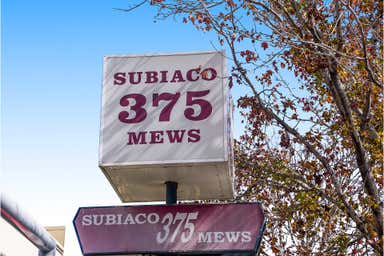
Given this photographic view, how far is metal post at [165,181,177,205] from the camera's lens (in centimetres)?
627

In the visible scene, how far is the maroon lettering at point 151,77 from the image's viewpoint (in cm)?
636

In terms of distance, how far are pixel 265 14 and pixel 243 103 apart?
213 cm

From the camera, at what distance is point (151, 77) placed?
6.39m

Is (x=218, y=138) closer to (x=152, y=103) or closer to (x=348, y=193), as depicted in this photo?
(x=152, y=103)

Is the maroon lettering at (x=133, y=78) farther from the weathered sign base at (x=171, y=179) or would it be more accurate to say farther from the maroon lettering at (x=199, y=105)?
the weathered sign base at (x=171, y=179)

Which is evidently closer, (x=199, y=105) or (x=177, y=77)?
(x=199, y=105)

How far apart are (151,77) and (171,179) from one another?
120cm

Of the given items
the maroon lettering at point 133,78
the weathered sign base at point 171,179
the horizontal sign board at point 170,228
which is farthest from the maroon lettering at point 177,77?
the horizontal sign board at point 170,228

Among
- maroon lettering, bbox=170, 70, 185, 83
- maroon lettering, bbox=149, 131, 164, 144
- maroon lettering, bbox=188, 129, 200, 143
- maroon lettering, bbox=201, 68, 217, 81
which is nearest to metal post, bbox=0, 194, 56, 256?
maroon lettering, bbox=149, 131, 164, 144

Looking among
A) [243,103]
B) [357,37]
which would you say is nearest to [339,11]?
[357,37]

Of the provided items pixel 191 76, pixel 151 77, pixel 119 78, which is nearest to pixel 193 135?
pixel 191 76

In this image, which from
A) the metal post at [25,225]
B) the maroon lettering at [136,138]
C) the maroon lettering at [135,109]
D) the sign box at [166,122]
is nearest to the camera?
the metal post at [25,225]

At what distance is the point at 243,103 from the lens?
10.5 m

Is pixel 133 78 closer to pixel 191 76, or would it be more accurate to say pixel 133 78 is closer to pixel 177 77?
pixel 177 77
